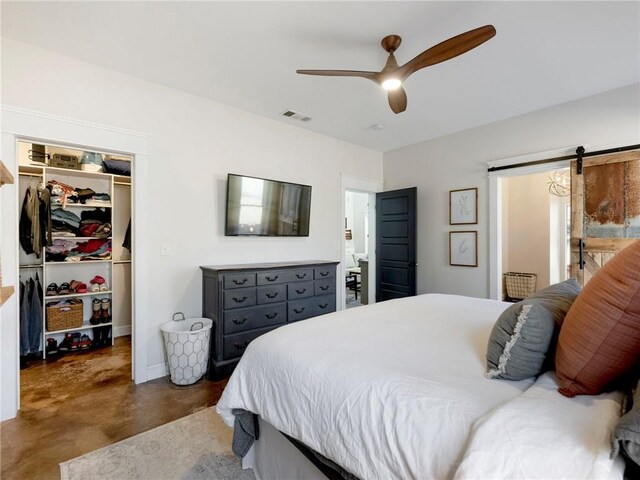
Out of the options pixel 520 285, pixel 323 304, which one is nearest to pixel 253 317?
pixel 323 304

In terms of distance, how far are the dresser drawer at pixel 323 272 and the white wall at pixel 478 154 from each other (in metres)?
1.59

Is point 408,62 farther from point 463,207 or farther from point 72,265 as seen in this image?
point 72,265

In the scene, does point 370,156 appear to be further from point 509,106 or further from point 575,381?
point 575,381

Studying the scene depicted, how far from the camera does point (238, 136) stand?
344cm

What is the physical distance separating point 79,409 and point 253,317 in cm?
145

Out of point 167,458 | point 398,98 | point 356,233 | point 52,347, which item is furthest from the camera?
point 356,233

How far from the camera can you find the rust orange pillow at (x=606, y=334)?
833 millimetres

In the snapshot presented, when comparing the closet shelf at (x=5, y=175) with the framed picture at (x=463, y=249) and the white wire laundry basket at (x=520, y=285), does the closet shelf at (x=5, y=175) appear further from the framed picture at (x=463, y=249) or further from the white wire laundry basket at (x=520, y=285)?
the white wire laundry basket at (x=520, y=285)

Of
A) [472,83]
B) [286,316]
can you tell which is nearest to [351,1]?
[472,83]

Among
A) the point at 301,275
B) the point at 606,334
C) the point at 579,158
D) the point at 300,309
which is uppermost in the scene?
the point at 579,158

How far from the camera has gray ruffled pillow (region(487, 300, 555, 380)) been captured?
1.03m

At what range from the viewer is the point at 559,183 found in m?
4.71

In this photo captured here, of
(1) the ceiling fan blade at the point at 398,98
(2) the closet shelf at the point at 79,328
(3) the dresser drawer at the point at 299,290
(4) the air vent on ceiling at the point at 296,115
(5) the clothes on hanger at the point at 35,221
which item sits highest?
(4) the air vent on ceiling at the point at 296,115

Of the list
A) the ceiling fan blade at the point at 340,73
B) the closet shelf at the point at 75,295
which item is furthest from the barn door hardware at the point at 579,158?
the closet shelf at the point at 75,295
